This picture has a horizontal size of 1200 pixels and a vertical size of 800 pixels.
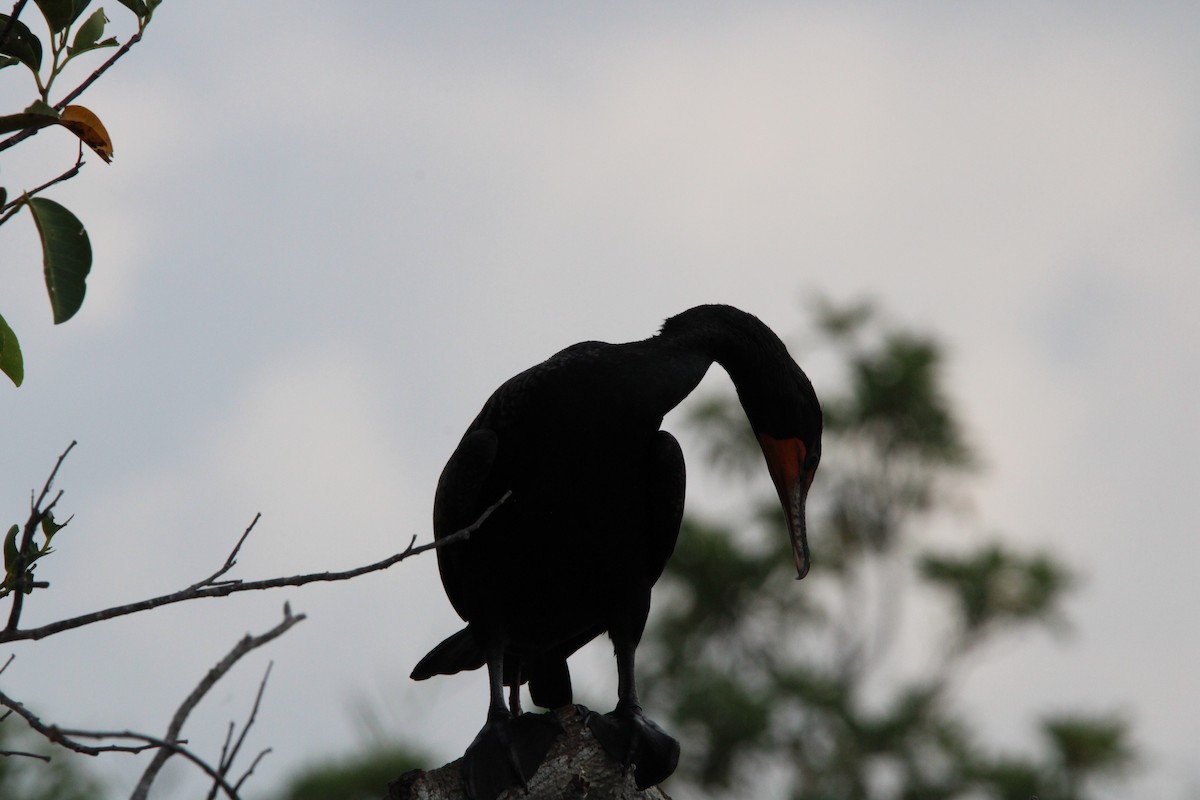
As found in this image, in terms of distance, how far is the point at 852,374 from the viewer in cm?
1479

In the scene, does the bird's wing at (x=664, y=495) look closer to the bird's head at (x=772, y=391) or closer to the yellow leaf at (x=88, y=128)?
the bird's head at (x=772, y=391)

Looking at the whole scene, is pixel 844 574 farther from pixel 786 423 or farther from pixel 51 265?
pixel 51 265

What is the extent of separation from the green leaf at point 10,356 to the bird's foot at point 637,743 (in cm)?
148

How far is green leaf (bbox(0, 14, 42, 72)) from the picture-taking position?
1.82 metres

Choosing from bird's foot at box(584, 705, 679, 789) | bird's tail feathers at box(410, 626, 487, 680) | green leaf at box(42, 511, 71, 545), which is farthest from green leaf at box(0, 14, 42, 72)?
bird's tail feathers at box(410, 626, 487, 680)

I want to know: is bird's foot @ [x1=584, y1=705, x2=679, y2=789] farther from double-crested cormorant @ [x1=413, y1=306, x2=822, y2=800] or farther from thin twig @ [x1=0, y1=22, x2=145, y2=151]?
thin twig @ [x1=0, y1=22, x2=145, y2=151]

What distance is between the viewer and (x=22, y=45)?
183cm

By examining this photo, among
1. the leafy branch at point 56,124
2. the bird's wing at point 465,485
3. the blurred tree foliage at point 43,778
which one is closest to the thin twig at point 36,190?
the leafy branch at point 56,124

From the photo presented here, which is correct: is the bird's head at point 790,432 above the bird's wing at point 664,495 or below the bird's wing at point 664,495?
above

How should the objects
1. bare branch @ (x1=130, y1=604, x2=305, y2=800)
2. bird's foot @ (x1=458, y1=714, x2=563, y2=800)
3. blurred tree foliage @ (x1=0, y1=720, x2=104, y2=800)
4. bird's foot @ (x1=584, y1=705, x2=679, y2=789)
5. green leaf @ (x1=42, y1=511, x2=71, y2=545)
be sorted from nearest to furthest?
1. bare branch @ (x1=130, y1=604, x2=305, y2=800)
2. green leaf @ (x1=42, y1=511, x2=71, y2=545)
3. bird's foot @ (x1=458, y1=714, x2=563, y2=800)
4. bird's foot @ (x1=584, y1=705, x2=679, y2=789)
5. blurred tree foliage @ (x1=0, y1=720, x2=104, y2=800)

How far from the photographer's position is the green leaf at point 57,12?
188 centimetres

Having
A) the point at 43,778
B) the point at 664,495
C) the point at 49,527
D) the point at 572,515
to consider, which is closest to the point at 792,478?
the point at 664,495

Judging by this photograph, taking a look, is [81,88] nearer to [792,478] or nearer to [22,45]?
[22,45]

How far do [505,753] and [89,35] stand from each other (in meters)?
1.66
